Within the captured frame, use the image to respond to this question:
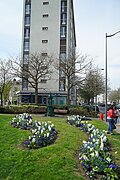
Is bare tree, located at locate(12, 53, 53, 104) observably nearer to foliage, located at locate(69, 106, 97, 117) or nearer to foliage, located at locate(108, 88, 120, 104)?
foliage, located at locate(69, 106, 97, 117)

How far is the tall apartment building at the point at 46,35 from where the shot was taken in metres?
50.7

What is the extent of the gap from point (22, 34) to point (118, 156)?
49.4 m

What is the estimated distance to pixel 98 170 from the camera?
230 inches

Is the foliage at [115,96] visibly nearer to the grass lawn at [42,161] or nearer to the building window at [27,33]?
the building window at [27,33]

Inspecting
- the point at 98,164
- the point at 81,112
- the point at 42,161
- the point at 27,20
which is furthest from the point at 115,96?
the point at 98,164

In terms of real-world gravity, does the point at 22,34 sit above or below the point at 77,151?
above

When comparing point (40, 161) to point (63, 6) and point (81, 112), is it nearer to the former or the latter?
point (81, 112)

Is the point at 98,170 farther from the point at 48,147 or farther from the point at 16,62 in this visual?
the point at 16,62

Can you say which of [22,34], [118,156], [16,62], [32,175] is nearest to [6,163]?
[32,175]

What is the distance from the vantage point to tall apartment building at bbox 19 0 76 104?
166ft

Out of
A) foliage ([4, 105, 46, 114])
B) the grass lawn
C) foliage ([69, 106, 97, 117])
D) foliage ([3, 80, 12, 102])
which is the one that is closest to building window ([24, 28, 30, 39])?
foliage ([3, 80, 12, 102])

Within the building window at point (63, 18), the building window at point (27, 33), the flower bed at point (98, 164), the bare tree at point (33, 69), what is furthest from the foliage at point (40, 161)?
the building window at point (27, 33)

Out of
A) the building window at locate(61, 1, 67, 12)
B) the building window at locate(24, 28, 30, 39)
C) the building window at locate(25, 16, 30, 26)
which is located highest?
the building window at locate(61, 1, 67, 12)

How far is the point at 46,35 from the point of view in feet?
174
